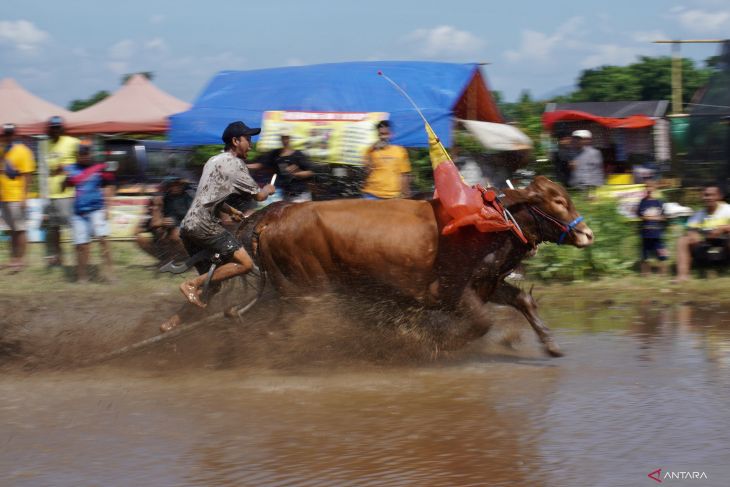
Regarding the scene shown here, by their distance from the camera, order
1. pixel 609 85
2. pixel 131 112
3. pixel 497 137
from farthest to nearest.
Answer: pixel 609 85
pixel 131 112
pixel 497 137

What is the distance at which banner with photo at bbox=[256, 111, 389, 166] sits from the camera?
41.3 ft

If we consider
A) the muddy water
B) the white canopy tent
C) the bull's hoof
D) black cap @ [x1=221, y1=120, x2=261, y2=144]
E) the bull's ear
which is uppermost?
black cap @ [x1=221, y1=120, x2=261, y2=144]

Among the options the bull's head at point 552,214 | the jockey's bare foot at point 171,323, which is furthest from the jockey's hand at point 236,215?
the bull's head at point 552,214

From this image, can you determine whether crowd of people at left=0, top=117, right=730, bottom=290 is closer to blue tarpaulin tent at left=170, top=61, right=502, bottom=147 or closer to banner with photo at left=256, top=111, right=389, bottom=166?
banner with photo at left=256, top=111, right=389, bottom=166

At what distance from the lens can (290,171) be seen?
11.7 meters

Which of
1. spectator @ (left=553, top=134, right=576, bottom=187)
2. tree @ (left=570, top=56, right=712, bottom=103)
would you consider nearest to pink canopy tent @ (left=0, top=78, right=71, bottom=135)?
spectator @ (left=553, top=134, right=576, bottom=187)

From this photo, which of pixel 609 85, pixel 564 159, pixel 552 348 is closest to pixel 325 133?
pixel 564 159

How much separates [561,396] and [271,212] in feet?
8.52

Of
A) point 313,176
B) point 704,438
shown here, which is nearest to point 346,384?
point 704,438

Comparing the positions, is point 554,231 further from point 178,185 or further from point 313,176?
point 178,185

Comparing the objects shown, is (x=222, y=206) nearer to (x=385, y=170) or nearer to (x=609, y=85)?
(x=385, y=170)

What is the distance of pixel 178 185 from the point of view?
469 inches

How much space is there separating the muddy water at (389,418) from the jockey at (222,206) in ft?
1.95

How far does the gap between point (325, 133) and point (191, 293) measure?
5426mm
